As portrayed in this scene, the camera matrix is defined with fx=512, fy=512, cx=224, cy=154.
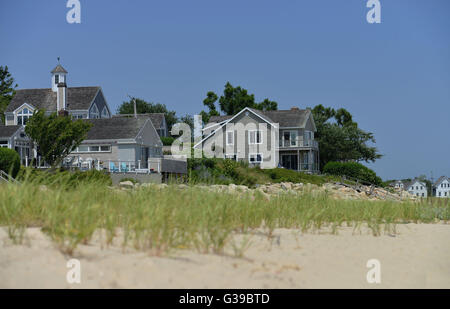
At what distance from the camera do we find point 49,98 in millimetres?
51750

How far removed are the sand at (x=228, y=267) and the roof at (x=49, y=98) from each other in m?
48.2

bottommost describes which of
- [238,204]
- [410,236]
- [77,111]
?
[410,236]

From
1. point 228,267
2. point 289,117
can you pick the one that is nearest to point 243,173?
point 289,117

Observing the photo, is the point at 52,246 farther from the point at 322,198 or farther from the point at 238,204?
the point at 322,198

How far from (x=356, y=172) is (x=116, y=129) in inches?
810

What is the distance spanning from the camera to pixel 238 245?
5.30m

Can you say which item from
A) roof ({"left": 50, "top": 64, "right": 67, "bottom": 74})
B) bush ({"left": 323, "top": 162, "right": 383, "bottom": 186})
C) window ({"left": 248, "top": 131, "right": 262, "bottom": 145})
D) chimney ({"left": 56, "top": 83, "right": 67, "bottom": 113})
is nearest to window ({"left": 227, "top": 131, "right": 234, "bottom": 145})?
window ({"left": 248, "top": 131, "right": 262, "bottom": 145})

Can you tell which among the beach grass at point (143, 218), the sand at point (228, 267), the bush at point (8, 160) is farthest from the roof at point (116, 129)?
the sand at point (228, 267)

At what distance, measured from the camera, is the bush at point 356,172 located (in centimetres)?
4369

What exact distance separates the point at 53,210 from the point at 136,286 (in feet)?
5.41

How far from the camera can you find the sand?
3951 millimetres

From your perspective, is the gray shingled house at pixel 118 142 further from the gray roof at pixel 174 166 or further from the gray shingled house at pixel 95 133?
the gray roof at pixel 174 166

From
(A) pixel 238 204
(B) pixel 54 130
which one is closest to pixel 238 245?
(A) pixel 238 204

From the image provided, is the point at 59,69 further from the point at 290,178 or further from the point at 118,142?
the point at 290,178
